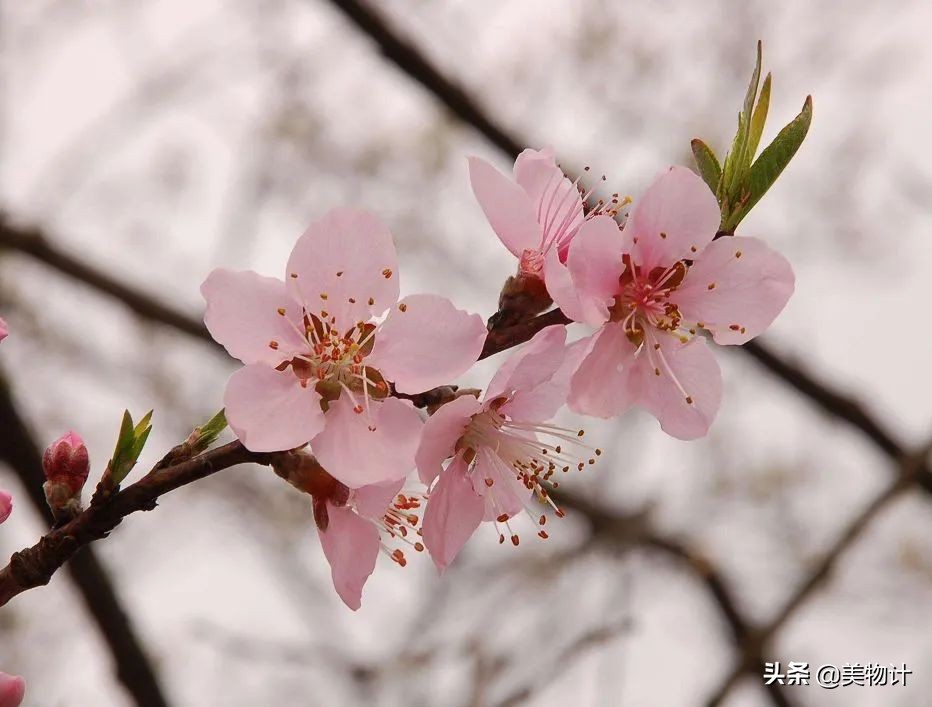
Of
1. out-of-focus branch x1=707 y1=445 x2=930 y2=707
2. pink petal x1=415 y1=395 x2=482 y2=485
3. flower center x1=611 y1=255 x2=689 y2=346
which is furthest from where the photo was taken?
out-of-focus branch x1=707 y1=445 x2=930 y2=707

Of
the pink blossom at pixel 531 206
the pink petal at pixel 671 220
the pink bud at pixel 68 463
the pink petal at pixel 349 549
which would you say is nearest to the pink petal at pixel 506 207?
the pink blossom at pixel 531 206

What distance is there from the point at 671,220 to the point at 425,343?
0.98 feet

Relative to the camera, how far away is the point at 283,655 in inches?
99.5

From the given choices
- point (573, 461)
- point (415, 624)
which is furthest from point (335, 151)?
point (573, 461)

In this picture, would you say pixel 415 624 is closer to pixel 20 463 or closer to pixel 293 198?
pixel 20 463

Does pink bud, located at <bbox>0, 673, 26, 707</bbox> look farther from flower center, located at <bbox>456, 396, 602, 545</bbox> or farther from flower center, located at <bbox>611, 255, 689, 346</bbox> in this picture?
flower center, located at <bbox>611, 255, 689, 346</bbox>

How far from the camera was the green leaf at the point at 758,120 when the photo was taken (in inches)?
40.4

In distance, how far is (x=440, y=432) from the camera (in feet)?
3.25

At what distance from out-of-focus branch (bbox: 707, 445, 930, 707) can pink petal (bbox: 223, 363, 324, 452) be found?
4.80 ft

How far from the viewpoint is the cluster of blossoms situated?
95 centimetres

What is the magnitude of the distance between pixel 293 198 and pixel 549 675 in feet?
9.79

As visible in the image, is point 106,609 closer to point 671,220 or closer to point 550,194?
point 550,194

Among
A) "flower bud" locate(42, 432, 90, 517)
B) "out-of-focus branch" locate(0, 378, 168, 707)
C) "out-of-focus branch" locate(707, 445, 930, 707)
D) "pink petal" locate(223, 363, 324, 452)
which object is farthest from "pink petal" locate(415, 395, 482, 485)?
"out-of-focus branch" locate(0, 378, 168, 707)

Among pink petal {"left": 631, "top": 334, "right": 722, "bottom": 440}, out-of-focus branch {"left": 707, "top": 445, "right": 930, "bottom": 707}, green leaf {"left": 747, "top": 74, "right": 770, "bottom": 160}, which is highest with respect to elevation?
out-of-focus branch {"left": 707, "top": 445, "right": 930, "bottom": 707}
